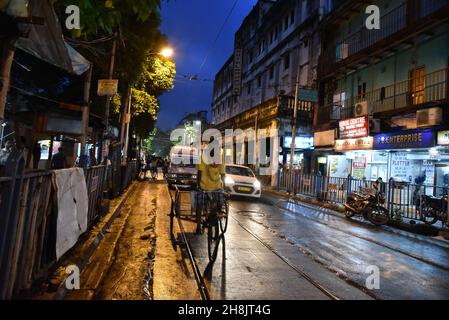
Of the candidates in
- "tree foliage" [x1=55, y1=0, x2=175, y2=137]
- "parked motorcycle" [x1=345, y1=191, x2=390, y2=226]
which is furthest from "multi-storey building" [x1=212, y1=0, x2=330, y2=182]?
"parked motorcycle" [x1=345, y1=191, x2=390, y2=226]

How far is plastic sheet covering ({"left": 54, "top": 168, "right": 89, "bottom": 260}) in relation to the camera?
513 centimetres

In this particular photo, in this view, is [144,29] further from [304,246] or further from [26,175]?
[26,175]

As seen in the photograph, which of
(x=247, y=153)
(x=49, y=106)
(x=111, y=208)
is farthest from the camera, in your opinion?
(x=247, y=153)

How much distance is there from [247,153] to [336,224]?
26021mm

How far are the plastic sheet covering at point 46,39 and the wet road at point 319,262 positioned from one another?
4015mm

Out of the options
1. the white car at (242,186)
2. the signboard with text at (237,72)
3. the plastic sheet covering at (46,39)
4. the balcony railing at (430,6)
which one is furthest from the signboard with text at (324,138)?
the signboard with text at (237,72)

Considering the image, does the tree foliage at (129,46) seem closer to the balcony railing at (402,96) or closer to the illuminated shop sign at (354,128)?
the illuminated shop sign at (354,128)

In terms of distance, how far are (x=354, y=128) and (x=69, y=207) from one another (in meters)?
17.4

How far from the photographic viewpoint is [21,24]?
190 inches

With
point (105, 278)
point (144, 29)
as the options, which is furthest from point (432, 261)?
point (144, 29)

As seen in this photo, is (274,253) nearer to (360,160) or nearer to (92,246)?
(92,246)

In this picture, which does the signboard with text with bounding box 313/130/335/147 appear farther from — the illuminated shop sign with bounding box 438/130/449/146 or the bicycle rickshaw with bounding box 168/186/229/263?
the bicycle rickshaw with bounding box 168/186/229/263

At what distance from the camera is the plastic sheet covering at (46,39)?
17.2 ft

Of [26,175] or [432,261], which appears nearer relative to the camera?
[26,175]
